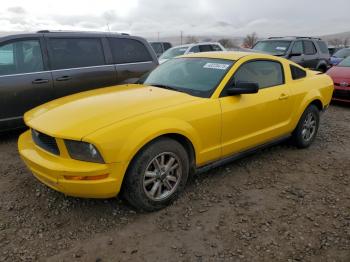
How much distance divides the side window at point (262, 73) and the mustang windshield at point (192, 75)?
196 mm

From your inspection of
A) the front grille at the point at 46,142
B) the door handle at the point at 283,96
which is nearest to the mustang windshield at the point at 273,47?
the door handle at the point at 283,96

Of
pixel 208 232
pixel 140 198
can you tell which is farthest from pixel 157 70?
pixel 208 232

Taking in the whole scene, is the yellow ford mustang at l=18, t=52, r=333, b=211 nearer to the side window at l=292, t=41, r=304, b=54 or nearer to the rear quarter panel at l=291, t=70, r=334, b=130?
the rear quarter panel at l=291, t=70, r=334, b=130

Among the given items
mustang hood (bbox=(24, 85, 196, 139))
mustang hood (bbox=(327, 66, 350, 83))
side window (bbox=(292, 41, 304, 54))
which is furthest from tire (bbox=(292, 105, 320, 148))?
side window (bbox=(292, 41, 304, 54))

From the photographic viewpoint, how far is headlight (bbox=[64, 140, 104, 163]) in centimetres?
296

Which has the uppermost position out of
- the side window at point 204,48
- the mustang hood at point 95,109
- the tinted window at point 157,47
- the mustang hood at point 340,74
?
the mustang hood at point 95,109

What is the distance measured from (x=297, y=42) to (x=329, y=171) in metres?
7.75

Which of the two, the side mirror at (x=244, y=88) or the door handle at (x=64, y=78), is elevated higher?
the side mirror at (x=244, y=88)

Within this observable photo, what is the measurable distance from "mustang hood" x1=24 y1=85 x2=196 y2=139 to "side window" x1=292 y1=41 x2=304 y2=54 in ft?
27.2

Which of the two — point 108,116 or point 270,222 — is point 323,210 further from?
point 108,116

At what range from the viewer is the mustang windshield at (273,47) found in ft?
36.2

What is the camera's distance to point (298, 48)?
11.2 metres

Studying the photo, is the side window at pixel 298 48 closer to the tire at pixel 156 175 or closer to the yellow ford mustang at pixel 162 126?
the yellow ford mustang at pixel 162 126

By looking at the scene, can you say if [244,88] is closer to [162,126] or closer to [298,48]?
[162,126]
